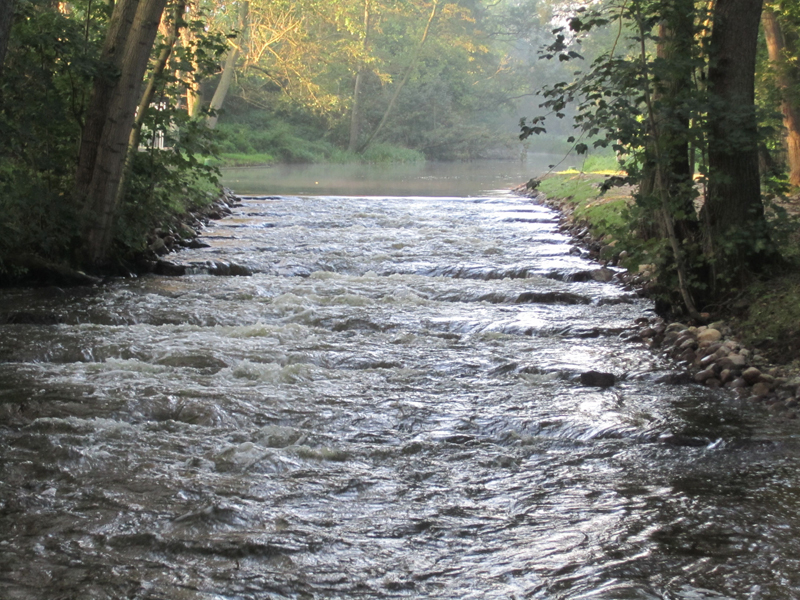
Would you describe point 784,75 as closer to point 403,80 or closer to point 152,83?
point 152,83

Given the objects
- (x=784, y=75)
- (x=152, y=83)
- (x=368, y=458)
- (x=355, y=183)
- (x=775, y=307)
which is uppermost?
(x=784, y=75)

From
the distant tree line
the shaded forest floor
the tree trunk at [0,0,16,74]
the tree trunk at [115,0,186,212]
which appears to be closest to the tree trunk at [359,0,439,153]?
the distant tree line

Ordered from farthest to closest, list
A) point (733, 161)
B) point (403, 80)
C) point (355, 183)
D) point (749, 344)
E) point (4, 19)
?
point (403, 80)
point (355, 183)
point (733, 161)
point (749, 344)
point (4, 19)

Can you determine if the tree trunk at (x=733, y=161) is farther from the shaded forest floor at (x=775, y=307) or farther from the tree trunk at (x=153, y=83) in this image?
the tree trunk at (x=153, y=83)

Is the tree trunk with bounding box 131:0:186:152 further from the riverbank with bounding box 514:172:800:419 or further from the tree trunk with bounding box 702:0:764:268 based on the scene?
the tree trunk with bounding box 702:0:764:268

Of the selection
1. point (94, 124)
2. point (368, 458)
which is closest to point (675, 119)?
point (368, 458)

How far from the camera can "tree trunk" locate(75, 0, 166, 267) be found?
413 inches

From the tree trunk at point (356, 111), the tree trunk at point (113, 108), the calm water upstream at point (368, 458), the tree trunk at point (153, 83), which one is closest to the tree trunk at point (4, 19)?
the calm water upstream at point (368, 458)

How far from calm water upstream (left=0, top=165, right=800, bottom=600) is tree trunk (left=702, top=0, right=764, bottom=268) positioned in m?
1.41

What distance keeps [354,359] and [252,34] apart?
2523cm

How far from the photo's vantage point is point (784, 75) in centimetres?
1605

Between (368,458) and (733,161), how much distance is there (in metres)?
5.30

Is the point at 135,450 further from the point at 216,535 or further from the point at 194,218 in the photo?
the point at 194,218

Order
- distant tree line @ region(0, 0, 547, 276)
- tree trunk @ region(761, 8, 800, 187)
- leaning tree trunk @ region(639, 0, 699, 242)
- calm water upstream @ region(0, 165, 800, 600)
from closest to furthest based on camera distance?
calm water upstream @ region(0, 165, 800, 600)
leaning tree trunk @ region(639, 0, 699, 242)
distant tree line @ region(0, 0, 547, 276)
tree trunk @ region(761, 8, 800, 187)
